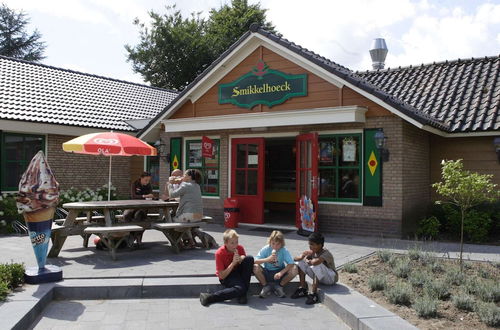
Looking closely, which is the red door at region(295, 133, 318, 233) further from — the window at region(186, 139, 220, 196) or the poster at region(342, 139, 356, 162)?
the window at region(186, 139, 220, 196)

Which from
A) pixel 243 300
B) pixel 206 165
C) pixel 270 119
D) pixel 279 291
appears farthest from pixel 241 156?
pixel 243 300

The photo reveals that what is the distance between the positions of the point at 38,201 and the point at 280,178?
11.2m

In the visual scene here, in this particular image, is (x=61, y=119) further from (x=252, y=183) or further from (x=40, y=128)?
(x=252, y=183)

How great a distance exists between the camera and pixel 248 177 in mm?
12227

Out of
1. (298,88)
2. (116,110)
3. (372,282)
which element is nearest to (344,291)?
(372,282)

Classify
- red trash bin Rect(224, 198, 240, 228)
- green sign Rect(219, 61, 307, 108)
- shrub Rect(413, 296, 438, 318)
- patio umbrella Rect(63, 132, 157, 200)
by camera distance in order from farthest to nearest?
red trash bin Rect(224, 198, 240, 228) → green sign Rect(219, 61, 307, 108) → patio umbrella Rect(63, 132, 157, 200) → shrub Rect(413, 296, 438, 318)

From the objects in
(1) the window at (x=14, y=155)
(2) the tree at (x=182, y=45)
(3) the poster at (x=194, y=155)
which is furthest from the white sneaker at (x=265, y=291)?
(2) the tree at (x=182, y=45)

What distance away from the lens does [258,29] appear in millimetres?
11586

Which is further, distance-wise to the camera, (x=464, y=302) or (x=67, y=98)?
(x=67, y=98)

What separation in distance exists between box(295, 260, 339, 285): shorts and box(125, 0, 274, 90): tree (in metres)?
29.6

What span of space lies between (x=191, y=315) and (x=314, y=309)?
150cm

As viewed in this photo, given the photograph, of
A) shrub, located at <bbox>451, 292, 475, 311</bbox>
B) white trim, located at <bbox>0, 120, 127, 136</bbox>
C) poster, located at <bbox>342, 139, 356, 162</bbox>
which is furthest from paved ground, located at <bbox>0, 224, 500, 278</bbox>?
white trim, located at <bbox>0, 120, 127, 136</bbox>

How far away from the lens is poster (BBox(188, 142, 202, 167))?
13.2 meters

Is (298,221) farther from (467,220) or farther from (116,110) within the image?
(116,110)
